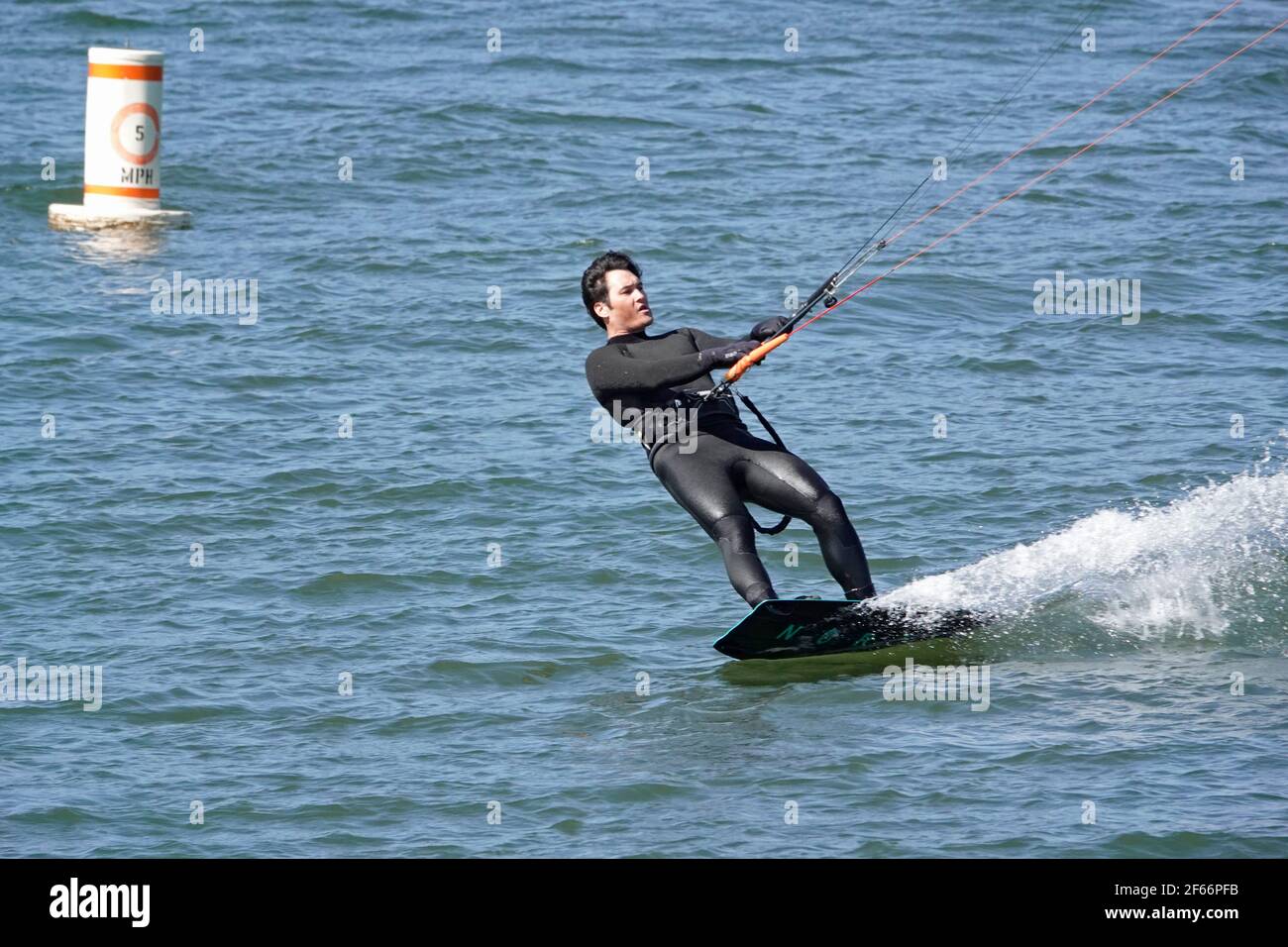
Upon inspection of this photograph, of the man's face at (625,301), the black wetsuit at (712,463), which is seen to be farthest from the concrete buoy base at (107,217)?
the black wetsuit at (712,463)

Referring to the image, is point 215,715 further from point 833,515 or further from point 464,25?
point 464,25

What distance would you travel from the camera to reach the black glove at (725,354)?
28.7 ft

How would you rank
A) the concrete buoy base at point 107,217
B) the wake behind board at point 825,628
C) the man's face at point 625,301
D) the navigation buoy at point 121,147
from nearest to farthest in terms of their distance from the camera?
the wake behind board at point 825,628 < the man's face at point 625,301 < the navigation buoy at point 121,147 < the concrete buoy base at point 107,217

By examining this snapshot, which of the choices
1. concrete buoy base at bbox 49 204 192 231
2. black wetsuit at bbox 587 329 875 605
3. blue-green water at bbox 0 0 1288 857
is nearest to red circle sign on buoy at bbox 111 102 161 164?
concrete buoy base at bbox 49 204 192 231

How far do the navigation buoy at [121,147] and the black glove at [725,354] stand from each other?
378 inches

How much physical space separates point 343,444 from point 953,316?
5.49 m

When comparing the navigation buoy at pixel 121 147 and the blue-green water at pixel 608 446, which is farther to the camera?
the navigation buoy at pixel 121 147

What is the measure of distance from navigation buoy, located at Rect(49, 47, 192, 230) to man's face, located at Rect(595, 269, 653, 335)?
8.73m

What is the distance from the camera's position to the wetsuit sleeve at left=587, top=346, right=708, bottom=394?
8961mm

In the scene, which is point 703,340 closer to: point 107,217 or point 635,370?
point 635,370

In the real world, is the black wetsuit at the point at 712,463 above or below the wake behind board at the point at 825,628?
above

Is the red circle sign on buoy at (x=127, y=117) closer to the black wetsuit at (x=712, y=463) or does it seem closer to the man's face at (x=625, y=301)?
the man's face at (x=625, y=301)

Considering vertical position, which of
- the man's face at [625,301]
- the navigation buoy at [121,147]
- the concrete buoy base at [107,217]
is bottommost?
the man's face at [625,301]

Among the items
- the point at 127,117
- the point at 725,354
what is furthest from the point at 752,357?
the point at 127,117
